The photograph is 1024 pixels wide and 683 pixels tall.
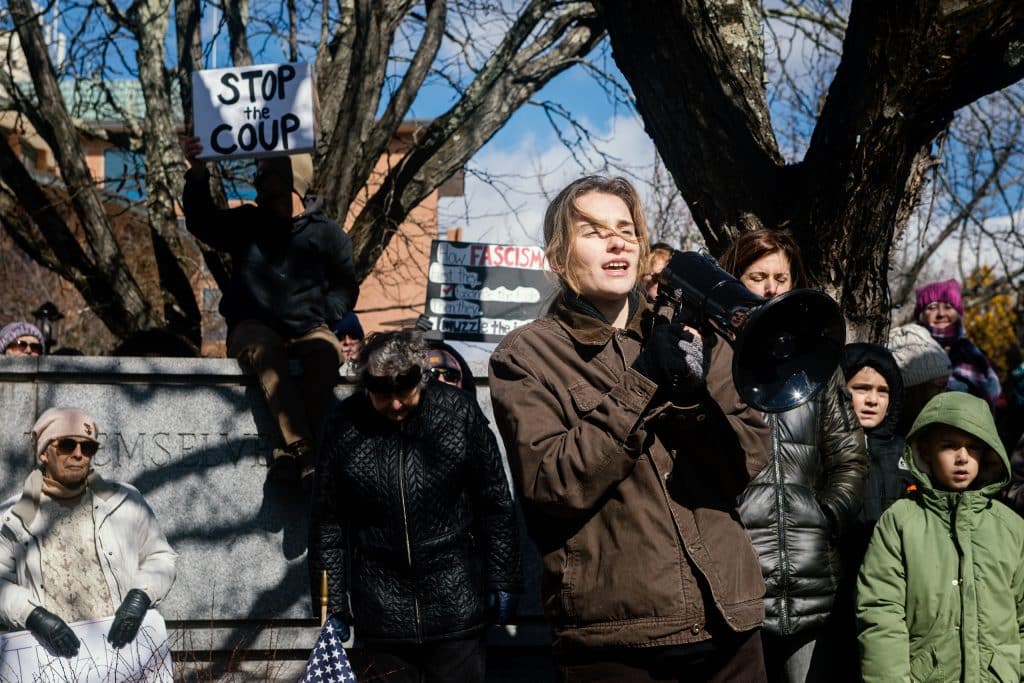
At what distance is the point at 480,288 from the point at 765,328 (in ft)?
24.6

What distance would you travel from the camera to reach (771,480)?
13.9ft

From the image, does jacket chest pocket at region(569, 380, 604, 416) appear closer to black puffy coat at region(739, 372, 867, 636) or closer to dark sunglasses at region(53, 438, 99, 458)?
black puffy coat at region(739, 372, 867, 636)

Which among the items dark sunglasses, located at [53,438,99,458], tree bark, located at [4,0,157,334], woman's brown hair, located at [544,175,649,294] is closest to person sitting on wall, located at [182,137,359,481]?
dark sunglasses, located at [53,438,99,458]

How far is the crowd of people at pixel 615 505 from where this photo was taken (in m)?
2.67

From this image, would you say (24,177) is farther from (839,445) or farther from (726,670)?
(726,670)

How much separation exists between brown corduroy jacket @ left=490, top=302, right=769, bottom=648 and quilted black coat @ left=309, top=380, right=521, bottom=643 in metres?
1.79

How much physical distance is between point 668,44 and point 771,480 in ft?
7.00

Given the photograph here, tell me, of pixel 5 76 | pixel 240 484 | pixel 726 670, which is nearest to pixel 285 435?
pixel 240 484

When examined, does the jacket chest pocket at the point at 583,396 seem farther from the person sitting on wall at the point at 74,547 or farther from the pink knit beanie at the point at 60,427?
the pink knit beanie at the point at 60,427

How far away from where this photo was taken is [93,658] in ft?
15.2

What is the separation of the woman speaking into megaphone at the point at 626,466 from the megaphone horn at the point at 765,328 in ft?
0.29

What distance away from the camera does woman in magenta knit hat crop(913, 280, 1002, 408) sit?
727 cm

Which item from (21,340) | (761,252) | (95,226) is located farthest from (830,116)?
(95,226)

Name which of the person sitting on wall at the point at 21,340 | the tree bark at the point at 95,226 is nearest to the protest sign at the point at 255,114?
the person sitting on wall at the point at 21,340
